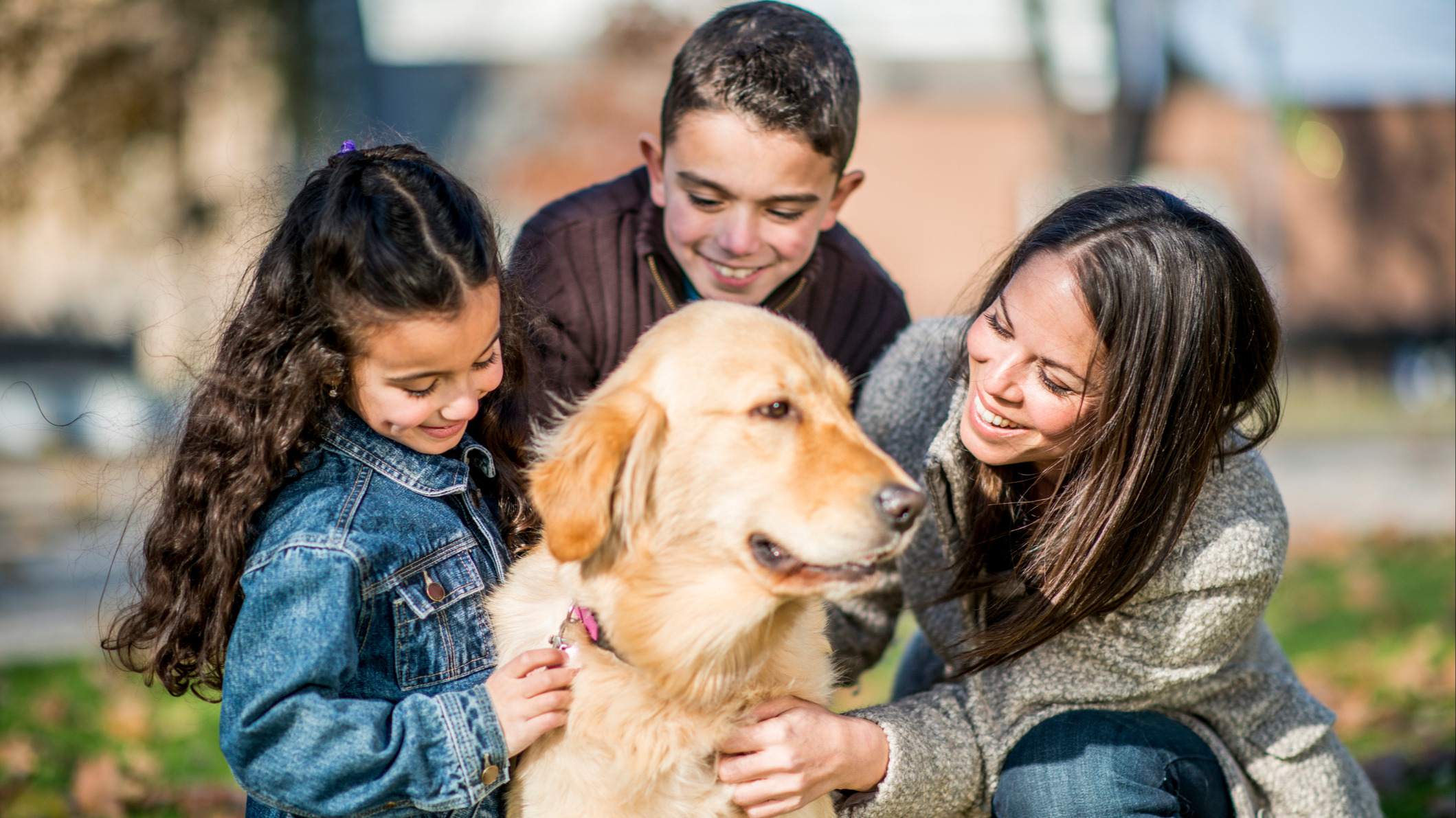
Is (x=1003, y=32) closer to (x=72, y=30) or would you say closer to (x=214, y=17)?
(x=214, y=17)

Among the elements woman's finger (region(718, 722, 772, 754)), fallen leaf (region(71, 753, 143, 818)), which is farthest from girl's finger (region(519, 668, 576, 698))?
fallen leaf (region(71, 753, 143, 818))

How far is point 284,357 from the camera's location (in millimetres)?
2439

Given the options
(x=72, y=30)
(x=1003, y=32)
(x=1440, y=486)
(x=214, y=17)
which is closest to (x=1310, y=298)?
(x=1003, y=32)

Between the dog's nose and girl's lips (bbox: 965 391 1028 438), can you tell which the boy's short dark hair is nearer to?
girl's lips (bbox: 965 391 1028 438)

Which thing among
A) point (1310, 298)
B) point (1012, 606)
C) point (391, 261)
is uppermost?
point (391, 261)

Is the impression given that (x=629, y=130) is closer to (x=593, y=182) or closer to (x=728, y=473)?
(x=593, y=182)

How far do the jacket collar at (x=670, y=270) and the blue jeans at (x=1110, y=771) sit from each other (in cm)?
150

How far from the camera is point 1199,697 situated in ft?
9.87

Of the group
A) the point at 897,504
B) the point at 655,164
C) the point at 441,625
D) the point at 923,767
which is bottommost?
the point at 923,767

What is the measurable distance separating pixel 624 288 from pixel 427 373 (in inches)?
46.9

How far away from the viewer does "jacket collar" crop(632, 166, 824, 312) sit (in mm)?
3580

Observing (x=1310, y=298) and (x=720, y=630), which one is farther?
(x=1310, y=298)

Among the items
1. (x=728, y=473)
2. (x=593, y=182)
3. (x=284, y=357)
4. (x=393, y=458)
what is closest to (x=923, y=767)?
(x=728, y=473)

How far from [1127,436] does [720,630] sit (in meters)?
1.11
